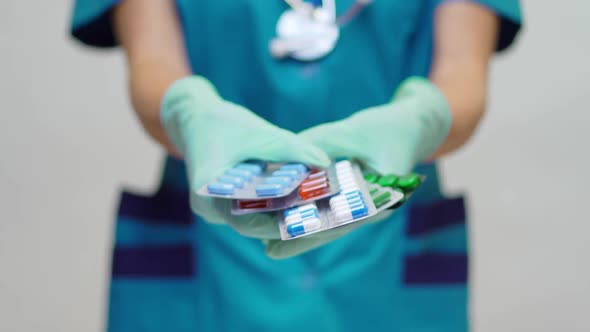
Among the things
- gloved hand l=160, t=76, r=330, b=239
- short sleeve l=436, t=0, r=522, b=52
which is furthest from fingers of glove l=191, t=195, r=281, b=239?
short sleeve l=436, t=0, r=522, b=52

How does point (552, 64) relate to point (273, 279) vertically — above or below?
above

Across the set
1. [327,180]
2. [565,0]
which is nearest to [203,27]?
[327,180]

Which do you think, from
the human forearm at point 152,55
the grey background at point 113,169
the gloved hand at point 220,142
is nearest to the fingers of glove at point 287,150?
the gloved hand at point 220,142

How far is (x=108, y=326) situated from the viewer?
28.2 inches

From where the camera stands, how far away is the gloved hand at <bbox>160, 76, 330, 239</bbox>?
1.68 feet

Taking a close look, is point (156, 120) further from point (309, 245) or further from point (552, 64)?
point (552, 64)

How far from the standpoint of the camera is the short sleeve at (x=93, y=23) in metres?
0.66

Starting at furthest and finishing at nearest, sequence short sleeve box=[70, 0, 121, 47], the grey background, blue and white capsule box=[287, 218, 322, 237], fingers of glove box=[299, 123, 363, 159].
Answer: the grey background
short sleeve box=[70, 0, 121, 47]
fingers of glove box=[299, 123, 363, 159]
blue and white capsule box=[287, 218, 322, 237]

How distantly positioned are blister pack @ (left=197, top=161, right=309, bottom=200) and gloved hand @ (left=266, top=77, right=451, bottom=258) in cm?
5

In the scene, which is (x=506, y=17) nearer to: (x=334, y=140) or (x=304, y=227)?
(x=334, y=140)

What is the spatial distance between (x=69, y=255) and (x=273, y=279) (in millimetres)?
550

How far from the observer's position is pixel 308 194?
1.56 feet

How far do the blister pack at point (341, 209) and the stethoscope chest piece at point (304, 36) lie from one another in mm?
156

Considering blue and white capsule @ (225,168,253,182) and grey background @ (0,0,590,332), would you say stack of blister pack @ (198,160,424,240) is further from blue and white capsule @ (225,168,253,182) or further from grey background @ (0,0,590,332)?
grey background @ (0,0,590,332)
